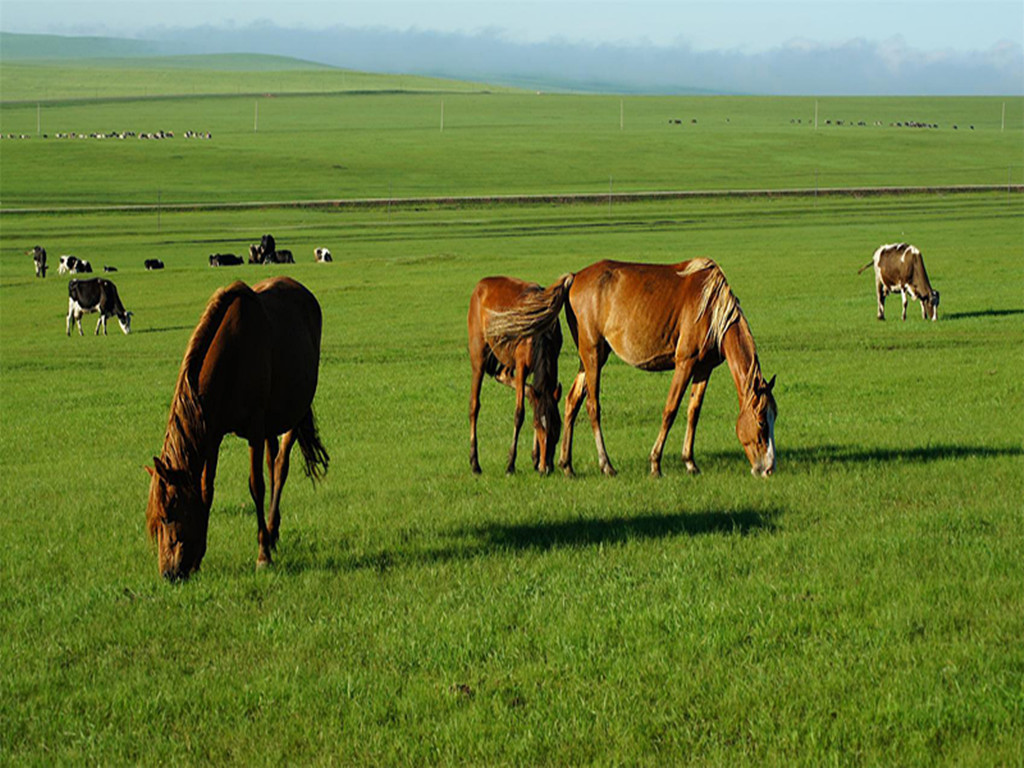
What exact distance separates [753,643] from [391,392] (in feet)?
48.9

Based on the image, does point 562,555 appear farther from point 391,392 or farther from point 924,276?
point 924,276

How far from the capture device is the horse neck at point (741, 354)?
39.4 feet

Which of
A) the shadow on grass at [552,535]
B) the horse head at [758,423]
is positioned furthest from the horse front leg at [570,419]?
the shadow on grass at [552,535]

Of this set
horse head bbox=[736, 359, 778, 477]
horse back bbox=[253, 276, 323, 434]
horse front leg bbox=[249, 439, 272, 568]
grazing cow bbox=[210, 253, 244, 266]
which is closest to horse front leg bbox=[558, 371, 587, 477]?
horse head bbox=[736, 359, 778, 477]

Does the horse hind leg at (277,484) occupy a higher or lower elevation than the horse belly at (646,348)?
lower

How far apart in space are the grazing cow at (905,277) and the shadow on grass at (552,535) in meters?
19.7

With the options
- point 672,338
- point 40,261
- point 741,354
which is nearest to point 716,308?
point 741,354

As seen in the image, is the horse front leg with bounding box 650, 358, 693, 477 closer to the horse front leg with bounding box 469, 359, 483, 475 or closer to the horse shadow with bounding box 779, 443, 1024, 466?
the horse shadow with bounding box 779, 443, 1024, 466

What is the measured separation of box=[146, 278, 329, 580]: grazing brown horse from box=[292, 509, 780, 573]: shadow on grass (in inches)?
31.8

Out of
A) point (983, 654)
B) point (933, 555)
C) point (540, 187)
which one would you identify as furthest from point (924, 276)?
point (540, 187)

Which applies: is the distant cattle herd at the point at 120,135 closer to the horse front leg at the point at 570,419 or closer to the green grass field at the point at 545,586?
the green grass field at the point at 545,586

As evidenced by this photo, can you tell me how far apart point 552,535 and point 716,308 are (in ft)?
11.9

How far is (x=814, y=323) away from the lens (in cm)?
2889

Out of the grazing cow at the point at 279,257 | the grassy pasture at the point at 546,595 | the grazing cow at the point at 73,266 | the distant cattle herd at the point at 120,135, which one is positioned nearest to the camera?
the grassy pasture at the point at 546,595
